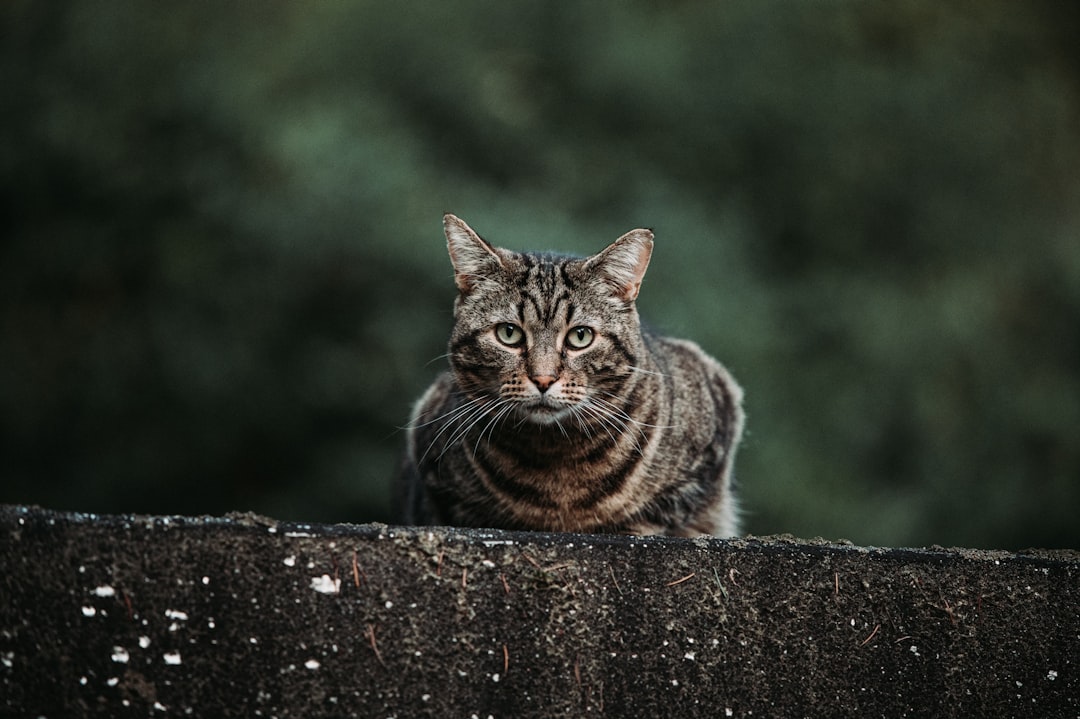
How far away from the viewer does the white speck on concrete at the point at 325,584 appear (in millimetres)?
1611

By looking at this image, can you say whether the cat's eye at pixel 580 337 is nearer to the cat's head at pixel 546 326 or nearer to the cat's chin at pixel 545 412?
the cat's head at pixel 546 326

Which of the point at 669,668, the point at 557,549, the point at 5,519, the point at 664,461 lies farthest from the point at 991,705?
the point at 5,519

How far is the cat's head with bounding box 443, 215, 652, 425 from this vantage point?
2596 mm

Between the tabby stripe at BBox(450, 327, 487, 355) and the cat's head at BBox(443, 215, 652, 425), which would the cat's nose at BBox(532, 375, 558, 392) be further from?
the tabby stripe at BBox(450, 327, 487, 355)

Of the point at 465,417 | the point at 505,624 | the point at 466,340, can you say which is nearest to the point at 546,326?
the point at 466,340

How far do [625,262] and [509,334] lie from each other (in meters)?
0.33

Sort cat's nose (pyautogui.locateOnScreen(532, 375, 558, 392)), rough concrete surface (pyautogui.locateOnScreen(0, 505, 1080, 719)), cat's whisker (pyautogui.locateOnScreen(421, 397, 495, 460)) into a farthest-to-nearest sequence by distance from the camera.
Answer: cat's whisker (pyautogui.locateOnScreen(421, 397, 495, 460)) → cat's nose (pyautogui.locateOnScreen(532, 375, 558, 392)) → rough concrete surface (pyautogui.locateOnScreen(0, 505, 1080, 719))

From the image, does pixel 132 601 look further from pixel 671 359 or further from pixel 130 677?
pixel 671 359

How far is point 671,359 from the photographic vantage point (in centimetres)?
318

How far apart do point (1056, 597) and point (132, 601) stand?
1380 mm

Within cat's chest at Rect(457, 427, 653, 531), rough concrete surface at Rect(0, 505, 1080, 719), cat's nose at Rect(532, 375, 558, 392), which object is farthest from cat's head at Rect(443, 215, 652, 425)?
rough concrete surface at Rect(0, 505, 1080, 719)

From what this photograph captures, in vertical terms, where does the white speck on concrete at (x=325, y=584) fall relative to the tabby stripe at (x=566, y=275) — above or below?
below

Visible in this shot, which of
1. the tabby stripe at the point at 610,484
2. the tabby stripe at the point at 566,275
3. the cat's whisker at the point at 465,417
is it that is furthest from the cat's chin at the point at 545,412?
the tabby stripe at the point at 566,275

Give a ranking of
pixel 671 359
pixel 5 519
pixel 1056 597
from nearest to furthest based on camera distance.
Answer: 1. pixel 5 519
2. pixel 1056 597
3. pixel 671 359
